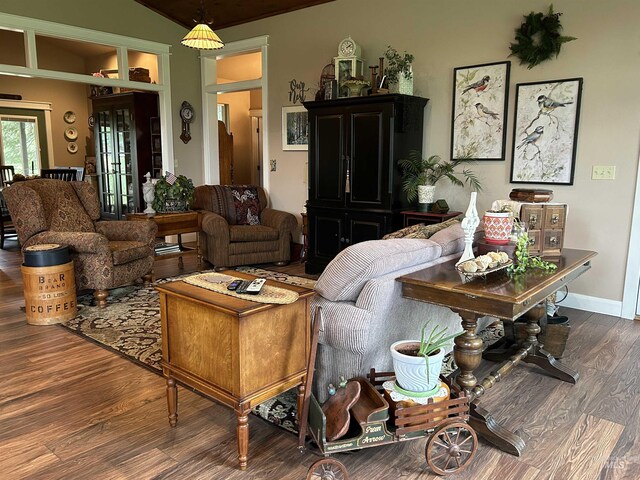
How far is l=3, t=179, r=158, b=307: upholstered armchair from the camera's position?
402 centimetres

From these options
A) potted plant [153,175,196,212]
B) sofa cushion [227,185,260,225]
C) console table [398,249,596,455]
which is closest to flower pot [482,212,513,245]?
console table [398,249,596,455]

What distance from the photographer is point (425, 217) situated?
4508 millimetres

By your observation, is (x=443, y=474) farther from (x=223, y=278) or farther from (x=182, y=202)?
(x=182, y=202)

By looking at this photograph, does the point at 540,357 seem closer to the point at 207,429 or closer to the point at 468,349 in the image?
the point at 468,349

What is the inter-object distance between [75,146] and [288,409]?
9.38m

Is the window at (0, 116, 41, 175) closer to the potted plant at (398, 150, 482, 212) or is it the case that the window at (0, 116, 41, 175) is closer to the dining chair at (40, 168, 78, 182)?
the dining chair at (40, 168, 78, 182)

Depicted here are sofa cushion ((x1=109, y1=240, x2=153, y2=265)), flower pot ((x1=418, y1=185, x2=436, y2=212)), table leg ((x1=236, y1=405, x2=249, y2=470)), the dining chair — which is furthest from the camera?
the dining chair

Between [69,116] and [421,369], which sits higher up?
[69,116]

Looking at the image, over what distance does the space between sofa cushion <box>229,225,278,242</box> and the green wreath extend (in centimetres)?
308

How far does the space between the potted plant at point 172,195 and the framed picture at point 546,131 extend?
326 centimetres

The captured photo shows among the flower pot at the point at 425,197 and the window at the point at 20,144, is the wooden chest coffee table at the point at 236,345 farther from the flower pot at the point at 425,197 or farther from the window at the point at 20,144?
the window at the point at 20,144

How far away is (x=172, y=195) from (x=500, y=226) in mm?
3622

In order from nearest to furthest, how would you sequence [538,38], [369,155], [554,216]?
[554,216] < [538,38] < [369,155]

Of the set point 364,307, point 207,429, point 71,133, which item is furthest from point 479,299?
point 71,133
